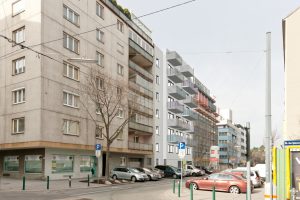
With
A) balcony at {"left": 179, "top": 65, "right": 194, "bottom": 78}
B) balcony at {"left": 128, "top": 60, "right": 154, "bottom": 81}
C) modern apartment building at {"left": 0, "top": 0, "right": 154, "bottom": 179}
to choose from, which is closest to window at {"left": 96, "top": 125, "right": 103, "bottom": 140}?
modern apartment building at {"left": 0, "top": 0, "right": 154, "bottom": 179}

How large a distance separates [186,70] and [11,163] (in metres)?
45.1

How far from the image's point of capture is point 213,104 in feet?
371

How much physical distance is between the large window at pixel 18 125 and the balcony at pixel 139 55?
19876 mm

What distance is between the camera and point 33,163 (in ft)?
114

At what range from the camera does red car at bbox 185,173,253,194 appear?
81.5 ft

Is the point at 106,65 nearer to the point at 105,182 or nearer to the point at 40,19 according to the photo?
the point at 40,19

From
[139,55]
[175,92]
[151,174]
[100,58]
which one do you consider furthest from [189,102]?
[151,174]

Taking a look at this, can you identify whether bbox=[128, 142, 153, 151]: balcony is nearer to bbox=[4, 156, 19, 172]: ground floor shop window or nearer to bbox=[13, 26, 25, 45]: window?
bbox=[4, 156, 19, 172]: ground floor shop window

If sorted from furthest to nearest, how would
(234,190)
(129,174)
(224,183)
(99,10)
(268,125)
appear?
(99,10) < (129,174) < (224,183) < (234,190) < (268,125)

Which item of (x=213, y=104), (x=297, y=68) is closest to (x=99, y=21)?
(x=297, y=68)

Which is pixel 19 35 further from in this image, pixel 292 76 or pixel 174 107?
pixel 174 107

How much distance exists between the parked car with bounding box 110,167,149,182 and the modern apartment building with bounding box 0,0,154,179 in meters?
3.77

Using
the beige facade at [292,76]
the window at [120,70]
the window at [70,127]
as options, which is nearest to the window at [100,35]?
the window at [120,70]

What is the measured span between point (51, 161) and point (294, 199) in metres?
27.7
